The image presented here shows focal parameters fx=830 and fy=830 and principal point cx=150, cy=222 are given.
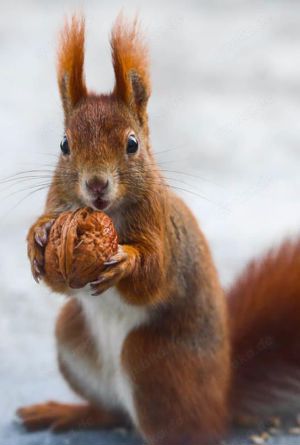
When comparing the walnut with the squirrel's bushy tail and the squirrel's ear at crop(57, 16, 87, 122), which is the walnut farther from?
the squirrel's bushy tail

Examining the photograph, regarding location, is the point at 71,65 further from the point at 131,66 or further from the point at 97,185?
the point at 97,185

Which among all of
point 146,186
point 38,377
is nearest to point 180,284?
point 146,186

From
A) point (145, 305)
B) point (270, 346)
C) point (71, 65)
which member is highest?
point (71, 65)

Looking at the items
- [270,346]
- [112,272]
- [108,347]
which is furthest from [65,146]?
[270,346]

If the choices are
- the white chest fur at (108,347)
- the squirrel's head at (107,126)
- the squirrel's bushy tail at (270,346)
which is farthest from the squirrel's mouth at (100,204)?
the squirrel's bushy tail at (270,346)

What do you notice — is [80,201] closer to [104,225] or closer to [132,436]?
[104,225]

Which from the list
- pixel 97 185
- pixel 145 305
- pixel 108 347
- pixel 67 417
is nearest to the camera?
pixel 97 185

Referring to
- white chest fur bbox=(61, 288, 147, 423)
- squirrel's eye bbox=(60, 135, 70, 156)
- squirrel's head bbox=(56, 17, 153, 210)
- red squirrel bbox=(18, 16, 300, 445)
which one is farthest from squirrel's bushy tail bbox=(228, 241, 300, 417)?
squirrel's eye bbox=(60, 135, 70, 156)
